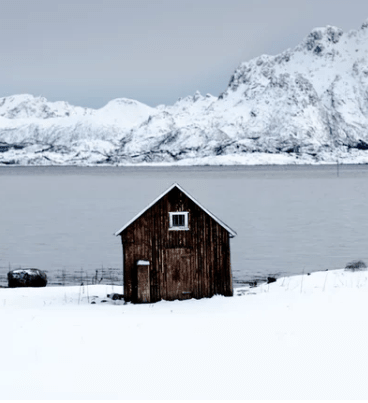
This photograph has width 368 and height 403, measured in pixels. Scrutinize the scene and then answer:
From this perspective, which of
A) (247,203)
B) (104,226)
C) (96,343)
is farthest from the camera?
(247,203)

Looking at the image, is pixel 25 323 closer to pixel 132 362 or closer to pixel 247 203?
pixel 132 362

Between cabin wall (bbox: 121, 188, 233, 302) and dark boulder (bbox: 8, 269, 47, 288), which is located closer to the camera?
cabin wall (bbox: 121, 188, 233, 302)

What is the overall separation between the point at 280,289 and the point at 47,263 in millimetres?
26442

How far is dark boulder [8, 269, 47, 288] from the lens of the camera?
125ft

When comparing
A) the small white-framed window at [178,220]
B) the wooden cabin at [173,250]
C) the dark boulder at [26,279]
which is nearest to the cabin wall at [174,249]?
the wooden cabin at [173,250]

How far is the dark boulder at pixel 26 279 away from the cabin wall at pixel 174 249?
12.0 metres

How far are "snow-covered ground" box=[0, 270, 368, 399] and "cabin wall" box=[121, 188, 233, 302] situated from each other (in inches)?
39.8

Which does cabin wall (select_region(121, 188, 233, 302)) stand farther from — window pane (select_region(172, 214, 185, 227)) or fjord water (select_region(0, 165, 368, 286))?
fjord water (select_region(0, 165, 368, 286))

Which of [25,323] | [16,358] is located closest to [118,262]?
[25,323]

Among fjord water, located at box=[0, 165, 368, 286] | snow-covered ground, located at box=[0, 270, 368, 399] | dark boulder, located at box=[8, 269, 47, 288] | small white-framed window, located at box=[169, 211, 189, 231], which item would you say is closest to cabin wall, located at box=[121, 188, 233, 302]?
small white-framed window, located at box=[169, 211, 189, 231]

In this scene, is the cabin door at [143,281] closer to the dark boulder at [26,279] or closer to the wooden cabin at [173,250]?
the wooden cabin at [173,250]

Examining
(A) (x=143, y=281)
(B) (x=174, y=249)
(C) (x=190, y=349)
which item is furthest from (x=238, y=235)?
(C) (x=190, y=349)

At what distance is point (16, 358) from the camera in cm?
1811

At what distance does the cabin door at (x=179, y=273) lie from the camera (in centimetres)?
2880
